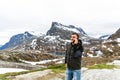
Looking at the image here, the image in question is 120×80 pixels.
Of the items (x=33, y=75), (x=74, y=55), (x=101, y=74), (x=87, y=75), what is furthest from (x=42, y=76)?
(x=74, y=55)

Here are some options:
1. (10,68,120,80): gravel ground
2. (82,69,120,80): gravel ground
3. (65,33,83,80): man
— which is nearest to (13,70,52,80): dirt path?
(10,68,120,80): gravel ground

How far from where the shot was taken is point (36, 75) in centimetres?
3055

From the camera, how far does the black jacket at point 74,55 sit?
20844mm

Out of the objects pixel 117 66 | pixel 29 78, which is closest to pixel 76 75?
pixel 29 78

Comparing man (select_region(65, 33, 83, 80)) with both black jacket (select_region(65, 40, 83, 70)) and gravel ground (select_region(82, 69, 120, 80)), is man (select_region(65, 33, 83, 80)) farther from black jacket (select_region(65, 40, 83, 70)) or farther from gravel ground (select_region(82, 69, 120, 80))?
gravel ground (select_region(82, 69, 120, 80))

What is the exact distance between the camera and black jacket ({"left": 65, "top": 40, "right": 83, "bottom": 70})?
2084 cm

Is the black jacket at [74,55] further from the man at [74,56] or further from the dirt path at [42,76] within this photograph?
the dirt path at [42,76]

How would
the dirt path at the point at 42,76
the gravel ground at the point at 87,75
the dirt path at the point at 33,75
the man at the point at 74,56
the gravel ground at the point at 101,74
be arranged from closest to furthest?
the man at the point at 74,56 → the gravel ground at the point at 101,74 → the gravel ground at the point at 87,75 → the dirt path at the point at 42,76 → the dirt path at the point at 33,75

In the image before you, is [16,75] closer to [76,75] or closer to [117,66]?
[117,66]

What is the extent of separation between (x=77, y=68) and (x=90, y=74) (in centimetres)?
835

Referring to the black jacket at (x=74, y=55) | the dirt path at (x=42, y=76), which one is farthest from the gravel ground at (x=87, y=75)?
the black jacket at (x=74, y=55)

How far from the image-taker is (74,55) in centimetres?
2088

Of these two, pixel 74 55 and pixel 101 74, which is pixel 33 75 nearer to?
pixel 101 74

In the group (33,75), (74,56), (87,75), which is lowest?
(87,75)
